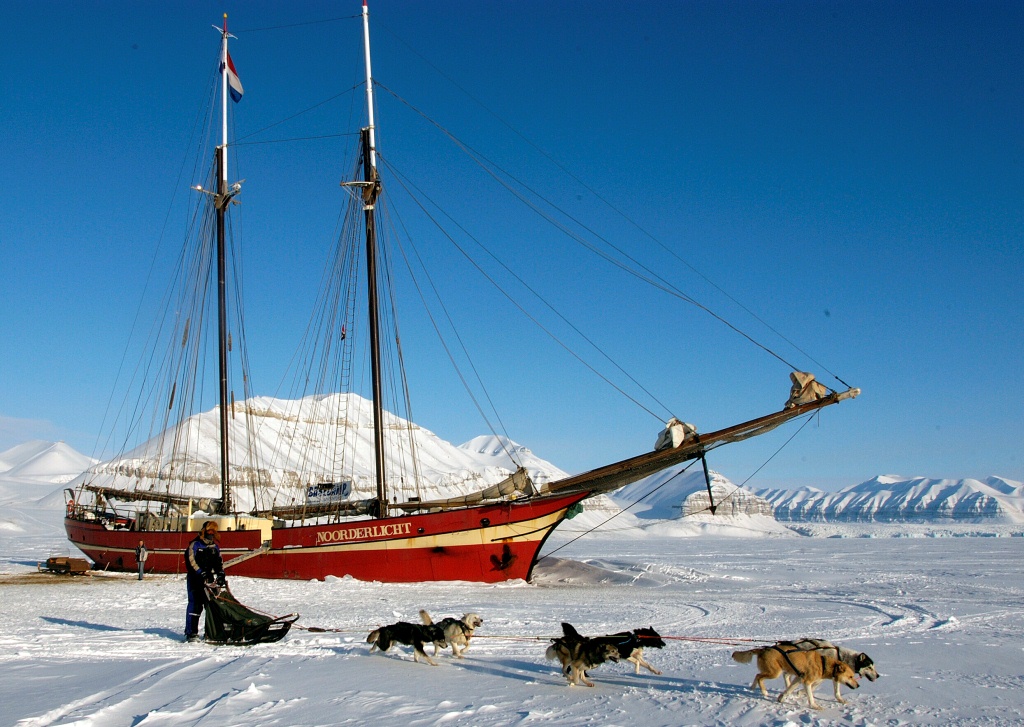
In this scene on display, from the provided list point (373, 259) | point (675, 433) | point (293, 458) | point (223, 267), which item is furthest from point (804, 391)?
point (293, 458)

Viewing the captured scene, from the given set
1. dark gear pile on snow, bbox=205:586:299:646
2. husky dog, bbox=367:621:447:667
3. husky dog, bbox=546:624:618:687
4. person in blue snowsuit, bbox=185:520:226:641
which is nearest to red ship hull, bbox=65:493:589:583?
person in blue snowsuit, bbox=185:520:226:641

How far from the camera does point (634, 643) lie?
7.20 metres

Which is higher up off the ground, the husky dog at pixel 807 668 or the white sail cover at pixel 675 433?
the white sail cover at pixel 675 433

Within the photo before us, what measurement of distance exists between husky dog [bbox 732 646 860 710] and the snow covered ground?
0.17 m

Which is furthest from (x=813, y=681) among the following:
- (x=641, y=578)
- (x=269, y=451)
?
(x=269, y=451)

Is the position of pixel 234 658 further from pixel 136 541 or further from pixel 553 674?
pixel 136 541

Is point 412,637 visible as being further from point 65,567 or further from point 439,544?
point 65,567

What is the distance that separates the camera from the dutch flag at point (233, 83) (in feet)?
105

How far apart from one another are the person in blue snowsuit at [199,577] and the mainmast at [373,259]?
1272 cm

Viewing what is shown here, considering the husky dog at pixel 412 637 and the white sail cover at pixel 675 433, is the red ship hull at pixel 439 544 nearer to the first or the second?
the white sail cover at pixel 675 433

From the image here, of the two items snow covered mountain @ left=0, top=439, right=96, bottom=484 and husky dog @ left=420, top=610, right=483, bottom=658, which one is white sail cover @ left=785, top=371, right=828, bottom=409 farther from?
snow covered mountain @ left=0, top=439, right=96, bottom=484

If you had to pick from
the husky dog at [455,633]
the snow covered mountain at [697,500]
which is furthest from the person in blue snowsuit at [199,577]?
the snow covered mountain at [697,500]

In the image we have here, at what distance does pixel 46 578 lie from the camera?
22.1 metres

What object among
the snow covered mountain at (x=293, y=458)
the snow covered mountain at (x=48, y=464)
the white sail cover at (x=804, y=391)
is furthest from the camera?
the snow covered mountain at (x=48, y=464)
